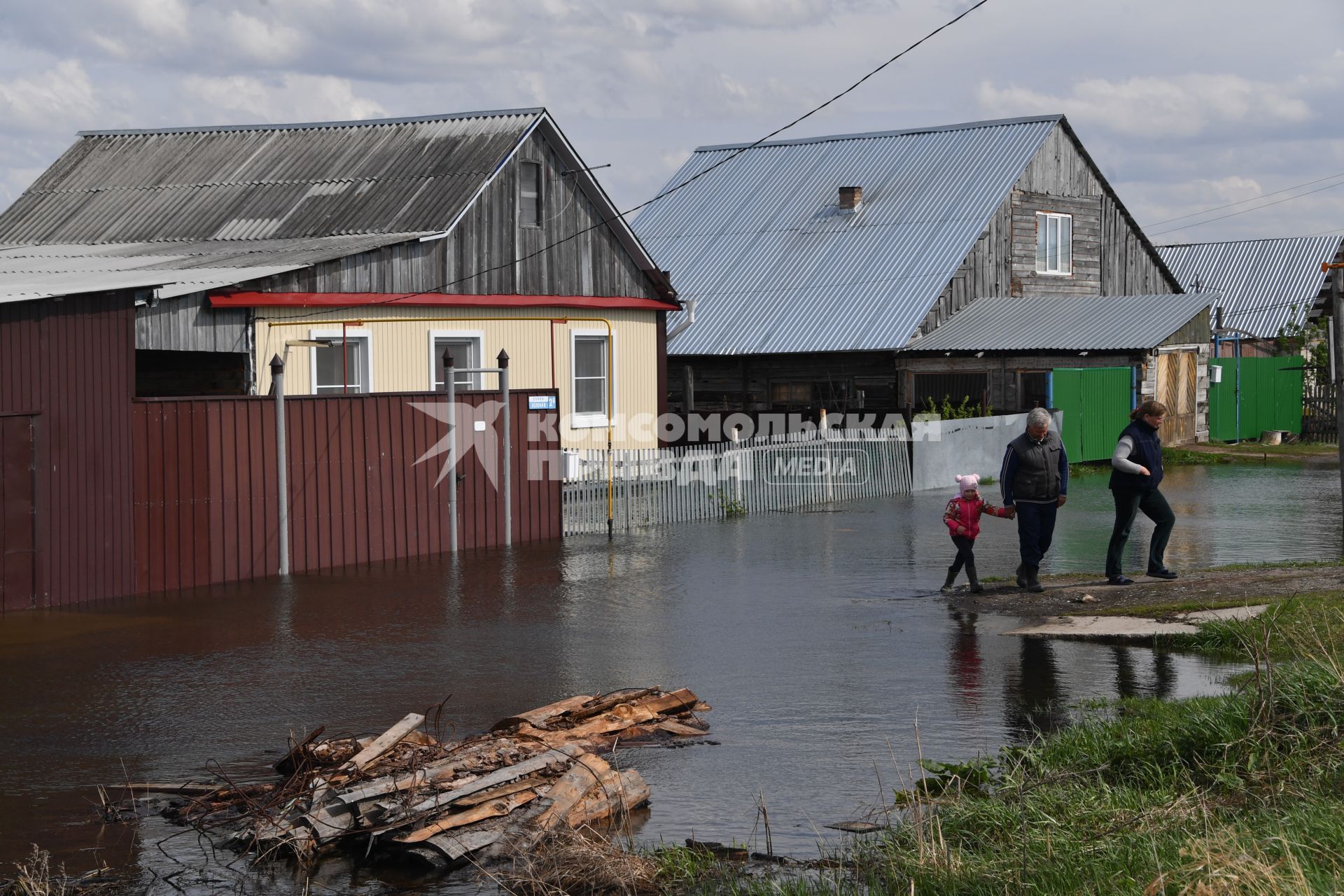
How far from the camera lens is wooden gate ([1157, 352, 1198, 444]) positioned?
96.3ft

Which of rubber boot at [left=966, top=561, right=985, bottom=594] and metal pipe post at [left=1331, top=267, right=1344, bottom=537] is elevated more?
metal pipe post at [left=1331, top=267, right=1344, bottom=537]

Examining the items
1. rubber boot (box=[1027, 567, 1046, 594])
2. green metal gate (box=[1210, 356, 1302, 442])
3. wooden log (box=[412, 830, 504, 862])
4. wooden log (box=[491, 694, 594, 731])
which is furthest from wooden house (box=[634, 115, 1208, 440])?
wooden log (box=[412, 830, 504, 862])

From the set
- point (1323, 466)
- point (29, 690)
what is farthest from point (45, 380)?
point (1323, 466)

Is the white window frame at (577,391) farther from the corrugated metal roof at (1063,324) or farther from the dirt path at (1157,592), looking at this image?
the dirt path at (1157,592)

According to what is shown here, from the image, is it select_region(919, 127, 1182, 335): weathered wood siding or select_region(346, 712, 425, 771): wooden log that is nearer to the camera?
select_region(346, 712, 425, 771): wooden log

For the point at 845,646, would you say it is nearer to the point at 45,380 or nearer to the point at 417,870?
the point at 417,870

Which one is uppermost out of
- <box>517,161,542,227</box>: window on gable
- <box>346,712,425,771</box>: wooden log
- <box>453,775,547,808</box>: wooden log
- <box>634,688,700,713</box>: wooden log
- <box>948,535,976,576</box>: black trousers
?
<box>517,161,542,227</box>: window on gable

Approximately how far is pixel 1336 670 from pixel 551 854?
12.5 ft

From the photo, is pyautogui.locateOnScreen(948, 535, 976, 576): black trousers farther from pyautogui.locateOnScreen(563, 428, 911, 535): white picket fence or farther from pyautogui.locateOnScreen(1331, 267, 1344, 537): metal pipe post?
pyautogui.locateOnScreen(563, 428, 911, 535): white picket fence

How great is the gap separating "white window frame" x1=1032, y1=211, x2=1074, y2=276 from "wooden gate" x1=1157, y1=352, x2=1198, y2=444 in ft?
15.8

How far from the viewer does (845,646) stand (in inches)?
439

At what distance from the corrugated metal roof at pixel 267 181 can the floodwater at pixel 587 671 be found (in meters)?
7.14

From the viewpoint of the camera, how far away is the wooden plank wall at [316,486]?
1441 centimetres

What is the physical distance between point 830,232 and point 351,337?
17.1 metres
